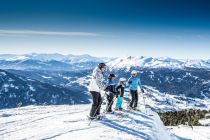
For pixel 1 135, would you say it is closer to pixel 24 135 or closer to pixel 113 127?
pixel 24 135

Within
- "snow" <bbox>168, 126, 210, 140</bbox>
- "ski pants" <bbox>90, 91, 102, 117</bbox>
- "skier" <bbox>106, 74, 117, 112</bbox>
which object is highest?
"skier" <bbox>106, 74, 117, 112</bbox>

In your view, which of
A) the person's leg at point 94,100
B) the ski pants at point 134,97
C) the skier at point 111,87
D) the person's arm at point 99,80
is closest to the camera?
the person's arm at point 99,80

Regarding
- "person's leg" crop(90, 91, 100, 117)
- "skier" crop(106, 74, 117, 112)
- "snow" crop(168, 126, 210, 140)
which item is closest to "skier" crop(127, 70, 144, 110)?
"skier" crop(106, 74, 117, 112)

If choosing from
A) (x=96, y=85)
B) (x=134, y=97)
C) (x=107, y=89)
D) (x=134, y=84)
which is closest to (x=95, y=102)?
(x=96, y=85)

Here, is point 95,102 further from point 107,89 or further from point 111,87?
point 111,87

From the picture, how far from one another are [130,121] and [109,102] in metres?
2.54

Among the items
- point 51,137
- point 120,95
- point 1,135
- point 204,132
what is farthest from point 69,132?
point 204,132

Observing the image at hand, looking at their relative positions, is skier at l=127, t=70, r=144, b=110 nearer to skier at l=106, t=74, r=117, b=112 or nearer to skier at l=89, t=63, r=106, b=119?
skier at l=106, t=74, r=117, b=112

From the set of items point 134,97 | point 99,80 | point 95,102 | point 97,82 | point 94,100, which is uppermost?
point 99,80

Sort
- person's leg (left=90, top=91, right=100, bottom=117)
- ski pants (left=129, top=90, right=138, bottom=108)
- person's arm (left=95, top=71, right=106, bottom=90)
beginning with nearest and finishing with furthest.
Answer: person's arm (left=95, top=71, right=106, bottom=90) → person's leg (left=90, top=91, right=100, bottom=117) → ski pants (left=129, top=90, right=138, bottom=108)

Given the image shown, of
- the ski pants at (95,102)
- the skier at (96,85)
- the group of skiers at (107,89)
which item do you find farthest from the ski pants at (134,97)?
the skier at (96,85)

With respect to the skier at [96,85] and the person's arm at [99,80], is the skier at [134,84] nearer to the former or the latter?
the skier at [96,85]

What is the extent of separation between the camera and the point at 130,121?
1795 centimetres

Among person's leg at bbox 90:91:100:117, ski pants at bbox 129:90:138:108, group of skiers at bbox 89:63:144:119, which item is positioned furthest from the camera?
ski pants at bbox 129:90:138:108
